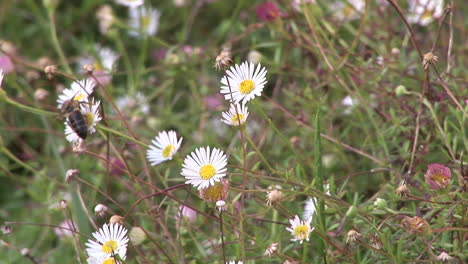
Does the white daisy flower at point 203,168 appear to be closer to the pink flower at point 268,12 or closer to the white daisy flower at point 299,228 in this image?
the white daisy flower at point 299,228

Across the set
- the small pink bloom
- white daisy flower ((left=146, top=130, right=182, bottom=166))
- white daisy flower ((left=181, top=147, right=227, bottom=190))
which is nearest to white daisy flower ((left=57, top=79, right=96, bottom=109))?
white daisy flower ((left=146, top=130, right=182, bottom=166))

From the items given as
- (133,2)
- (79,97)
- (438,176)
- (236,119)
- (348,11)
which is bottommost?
(438,176)

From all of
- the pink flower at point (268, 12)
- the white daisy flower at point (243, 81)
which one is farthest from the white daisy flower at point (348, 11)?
the white daisy flower at point (243, 81)

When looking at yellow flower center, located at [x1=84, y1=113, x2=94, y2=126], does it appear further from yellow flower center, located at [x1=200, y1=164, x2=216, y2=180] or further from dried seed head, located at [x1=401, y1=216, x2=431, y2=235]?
dried seed head, located at [x1=401, y1=216, x2=431, y2=235]

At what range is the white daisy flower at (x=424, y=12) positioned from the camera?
143cm

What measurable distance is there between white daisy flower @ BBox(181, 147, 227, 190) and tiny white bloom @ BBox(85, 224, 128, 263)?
0.47 ft

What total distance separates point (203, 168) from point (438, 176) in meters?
0.38

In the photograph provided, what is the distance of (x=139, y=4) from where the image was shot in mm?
1606

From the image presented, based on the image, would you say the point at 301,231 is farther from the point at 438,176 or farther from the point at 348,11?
the point at 348,11

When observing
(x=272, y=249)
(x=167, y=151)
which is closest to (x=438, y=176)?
(x=272, y=249)

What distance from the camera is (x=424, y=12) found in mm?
1441

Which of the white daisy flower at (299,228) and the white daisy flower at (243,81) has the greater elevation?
the white daisy flower at (243,81)

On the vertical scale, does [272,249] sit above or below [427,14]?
below

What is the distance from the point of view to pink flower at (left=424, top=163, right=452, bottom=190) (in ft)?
3.08
